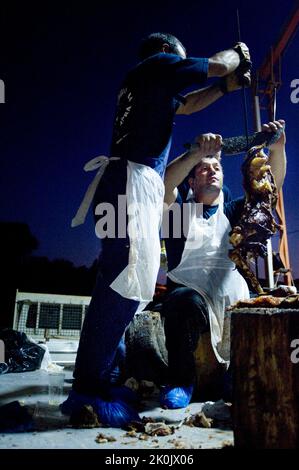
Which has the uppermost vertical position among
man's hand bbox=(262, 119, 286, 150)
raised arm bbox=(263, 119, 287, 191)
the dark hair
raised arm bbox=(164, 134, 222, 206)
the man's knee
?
the dark hair

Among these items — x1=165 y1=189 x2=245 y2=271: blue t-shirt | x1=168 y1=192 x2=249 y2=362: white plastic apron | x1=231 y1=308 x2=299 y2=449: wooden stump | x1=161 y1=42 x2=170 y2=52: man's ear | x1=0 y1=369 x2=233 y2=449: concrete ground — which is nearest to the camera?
x1=231 y1=308 x2=299 y2=449: wooden stump

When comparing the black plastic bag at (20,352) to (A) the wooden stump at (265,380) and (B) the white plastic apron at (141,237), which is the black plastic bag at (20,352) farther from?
(A) the wooden stump at (265,380)

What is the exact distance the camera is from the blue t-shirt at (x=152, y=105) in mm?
2486

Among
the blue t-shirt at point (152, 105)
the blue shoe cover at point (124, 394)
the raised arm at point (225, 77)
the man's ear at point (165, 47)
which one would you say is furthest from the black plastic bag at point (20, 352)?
the man's ear at point (165, 47)

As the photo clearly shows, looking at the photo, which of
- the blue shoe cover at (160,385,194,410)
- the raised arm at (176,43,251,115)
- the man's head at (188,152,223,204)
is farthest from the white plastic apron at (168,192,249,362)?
the raised arm at (176,43,251,115)

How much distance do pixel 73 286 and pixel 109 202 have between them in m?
22.6

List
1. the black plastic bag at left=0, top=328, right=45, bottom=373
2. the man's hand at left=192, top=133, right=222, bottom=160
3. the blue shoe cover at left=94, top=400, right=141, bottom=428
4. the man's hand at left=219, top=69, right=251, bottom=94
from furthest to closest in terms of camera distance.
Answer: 1. the black plastic bag at left=0, top=328, right=45, bottom=373
2. the man's hand at left=192, top=133, right=222, bottom=160
3. the man's hand at left=219, top=69, right=251, bottom=94
4. the blue shoe cover at left=94, top=400, right=141, bottom=428

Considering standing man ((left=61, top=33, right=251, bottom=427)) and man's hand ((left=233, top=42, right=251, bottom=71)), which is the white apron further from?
man's hand ((left=233, top=42, right=251, bottom=71))

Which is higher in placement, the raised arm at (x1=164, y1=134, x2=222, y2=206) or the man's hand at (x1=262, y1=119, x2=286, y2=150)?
the man's hand at (x1=262, y1=119, x2=286, y2=150)

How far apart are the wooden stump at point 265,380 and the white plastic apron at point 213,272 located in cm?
148

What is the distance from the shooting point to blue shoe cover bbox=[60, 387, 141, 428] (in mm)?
2361

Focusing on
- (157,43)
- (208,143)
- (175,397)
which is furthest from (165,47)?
(175,397)

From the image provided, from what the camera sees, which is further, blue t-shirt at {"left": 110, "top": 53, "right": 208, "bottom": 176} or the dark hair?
the dark hair

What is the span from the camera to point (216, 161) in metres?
3.96
